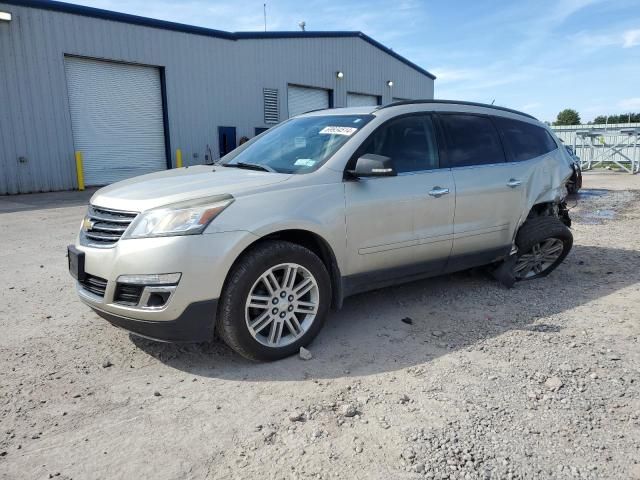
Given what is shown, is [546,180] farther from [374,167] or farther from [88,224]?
[88,224]

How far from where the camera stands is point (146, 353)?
11.7 feet

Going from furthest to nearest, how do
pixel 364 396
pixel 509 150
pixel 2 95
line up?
pixel 2 95, pixel 509 150, pixel 364 396

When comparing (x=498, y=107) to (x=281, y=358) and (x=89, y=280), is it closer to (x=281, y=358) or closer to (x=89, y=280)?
(x=281, y=358)

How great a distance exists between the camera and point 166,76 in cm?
1761

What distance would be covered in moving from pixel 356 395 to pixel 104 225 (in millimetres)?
1981

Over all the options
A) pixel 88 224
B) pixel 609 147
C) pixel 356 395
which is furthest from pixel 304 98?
pixel 356 395

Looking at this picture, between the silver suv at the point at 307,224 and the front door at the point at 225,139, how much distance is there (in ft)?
51.1

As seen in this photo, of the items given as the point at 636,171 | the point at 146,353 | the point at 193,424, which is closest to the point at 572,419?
the point at 193,424

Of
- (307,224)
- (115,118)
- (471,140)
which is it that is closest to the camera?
(307,224)

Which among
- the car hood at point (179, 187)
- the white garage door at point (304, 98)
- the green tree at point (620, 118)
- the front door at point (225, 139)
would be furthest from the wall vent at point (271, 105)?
the green tree at point (620, 118)

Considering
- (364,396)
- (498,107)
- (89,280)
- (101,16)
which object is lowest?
(364,396)

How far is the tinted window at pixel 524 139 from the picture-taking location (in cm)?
498

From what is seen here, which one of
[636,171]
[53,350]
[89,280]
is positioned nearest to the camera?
[89,280]

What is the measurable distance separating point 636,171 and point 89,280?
24.1 m
